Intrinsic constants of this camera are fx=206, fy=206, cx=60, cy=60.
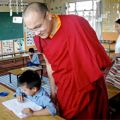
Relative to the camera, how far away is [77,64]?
115 cm

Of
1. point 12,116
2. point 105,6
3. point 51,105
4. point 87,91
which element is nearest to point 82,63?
point 87,91

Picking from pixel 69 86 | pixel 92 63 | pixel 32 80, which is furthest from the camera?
pixel 32 80

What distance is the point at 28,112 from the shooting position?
4.13ft

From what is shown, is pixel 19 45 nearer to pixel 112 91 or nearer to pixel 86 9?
pixel 86 9

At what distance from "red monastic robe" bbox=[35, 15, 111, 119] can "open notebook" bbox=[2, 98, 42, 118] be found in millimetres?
207

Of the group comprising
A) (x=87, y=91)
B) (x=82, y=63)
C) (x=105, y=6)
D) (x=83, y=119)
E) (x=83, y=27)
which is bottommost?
(x=83, y=119)

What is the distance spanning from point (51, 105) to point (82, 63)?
1.20 ft

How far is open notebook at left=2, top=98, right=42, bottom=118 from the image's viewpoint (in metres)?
1.28

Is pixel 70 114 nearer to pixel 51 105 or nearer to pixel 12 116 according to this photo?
pixel 51 105

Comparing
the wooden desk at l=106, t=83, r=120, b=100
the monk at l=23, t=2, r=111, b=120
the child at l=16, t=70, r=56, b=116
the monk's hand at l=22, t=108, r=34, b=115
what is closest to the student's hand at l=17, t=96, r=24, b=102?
the child at l=16, t=70, r=56, b=116

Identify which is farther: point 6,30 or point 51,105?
point 6,30

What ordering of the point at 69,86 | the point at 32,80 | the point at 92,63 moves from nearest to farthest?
the point at 92,63 → the point at 69,86 → the point at 32,80

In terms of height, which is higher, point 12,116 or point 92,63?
point 92,63

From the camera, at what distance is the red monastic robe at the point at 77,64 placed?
1134 millimetres
